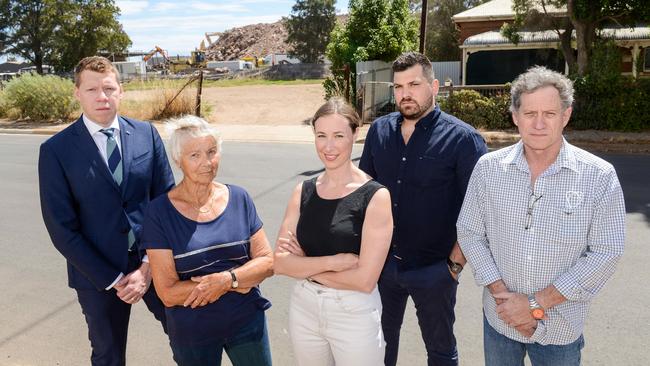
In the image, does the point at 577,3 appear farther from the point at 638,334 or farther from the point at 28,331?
the point at 28,331

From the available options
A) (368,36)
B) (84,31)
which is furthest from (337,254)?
(84,31)

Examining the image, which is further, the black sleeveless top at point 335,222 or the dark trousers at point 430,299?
the dark trousers at point 430,299

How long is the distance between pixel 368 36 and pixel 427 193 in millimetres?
16639

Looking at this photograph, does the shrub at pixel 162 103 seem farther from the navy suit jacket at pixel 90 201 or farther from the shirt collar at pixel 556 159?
the shirt collar at pixel 556 159

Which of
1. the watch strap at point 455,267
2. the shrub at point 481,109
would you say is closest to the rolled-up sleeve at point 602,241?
the watch strap at point 455,267

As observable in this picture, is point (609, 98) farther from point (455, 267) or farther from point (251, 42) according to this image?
point (251, 42)

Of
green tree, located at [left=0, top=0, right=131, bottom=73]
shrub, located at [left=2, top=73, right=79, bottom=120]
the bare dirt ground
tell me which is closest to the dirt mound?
green tree, located at [left=0, top=0, right=131, bottom=73]

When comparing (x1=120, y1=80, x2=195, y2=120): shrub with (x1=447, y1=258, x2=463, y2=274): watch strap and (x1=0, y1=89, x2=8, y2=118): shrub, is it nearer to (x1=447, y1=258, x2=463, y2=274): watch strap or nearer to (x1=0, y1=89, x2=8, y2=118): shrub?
(x1=0, y1=89, x2=8, y2=118): shrub

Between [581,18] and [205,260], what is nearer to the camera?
[205,260]

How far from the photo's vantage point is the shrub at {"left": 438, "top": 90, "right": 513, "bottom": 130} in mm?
15188

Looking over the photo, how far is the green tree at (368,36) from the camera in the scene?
60.6 ft

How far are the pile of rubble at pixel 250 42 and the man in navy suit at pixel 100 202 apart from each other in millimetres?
105530

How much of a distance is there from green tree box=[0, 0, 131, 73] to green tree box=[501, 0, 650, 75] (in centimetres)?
4432

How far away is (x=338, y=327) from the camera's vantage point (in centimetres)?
246
